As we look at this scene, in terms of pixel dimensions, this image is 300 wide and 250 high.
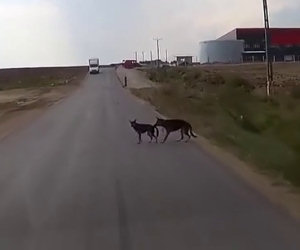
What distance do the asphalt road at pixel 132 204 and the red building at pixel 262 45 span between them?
16057cm

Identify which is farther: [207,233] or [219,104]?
[219,104]

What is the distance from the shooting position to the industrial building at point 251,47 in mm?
175750

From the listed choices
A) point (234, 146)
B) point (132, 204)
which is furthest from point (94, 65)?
point (132, 204)

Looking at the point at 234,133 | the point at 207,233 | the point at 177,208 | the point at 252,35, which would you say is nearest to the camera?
the point at 207,233

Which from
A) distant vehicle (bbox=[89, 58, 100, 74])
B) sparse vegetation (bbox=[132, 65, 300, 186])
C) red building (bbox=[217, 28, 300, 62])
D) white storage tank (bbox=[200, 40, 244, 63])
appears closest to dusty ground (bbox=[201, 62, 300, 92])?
sparse vegetation (bbox=[132, 65, 300, 186])

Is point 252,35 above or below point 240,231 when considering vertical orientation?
above

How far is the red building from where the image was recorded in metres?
176

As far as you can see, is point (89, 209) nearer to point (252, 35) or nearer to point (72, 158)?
point (72, 158)

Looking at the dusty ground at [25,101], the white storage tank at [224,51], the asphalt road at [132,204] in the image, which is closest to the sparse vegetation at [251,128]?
the asphalt road at [132,204]

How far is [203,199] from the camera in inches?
408

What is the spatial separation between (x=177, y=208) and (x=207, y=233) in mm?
1848

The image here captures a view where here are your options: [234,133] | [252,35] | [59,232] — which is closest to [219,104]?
[234,133]

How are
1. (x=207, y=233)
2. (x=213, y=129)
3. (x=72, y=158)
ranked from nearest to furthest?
(x=207, y=233), (x=72, y=158), (x=213, y=129)

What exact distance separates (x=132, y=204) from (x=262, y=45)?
561ft
